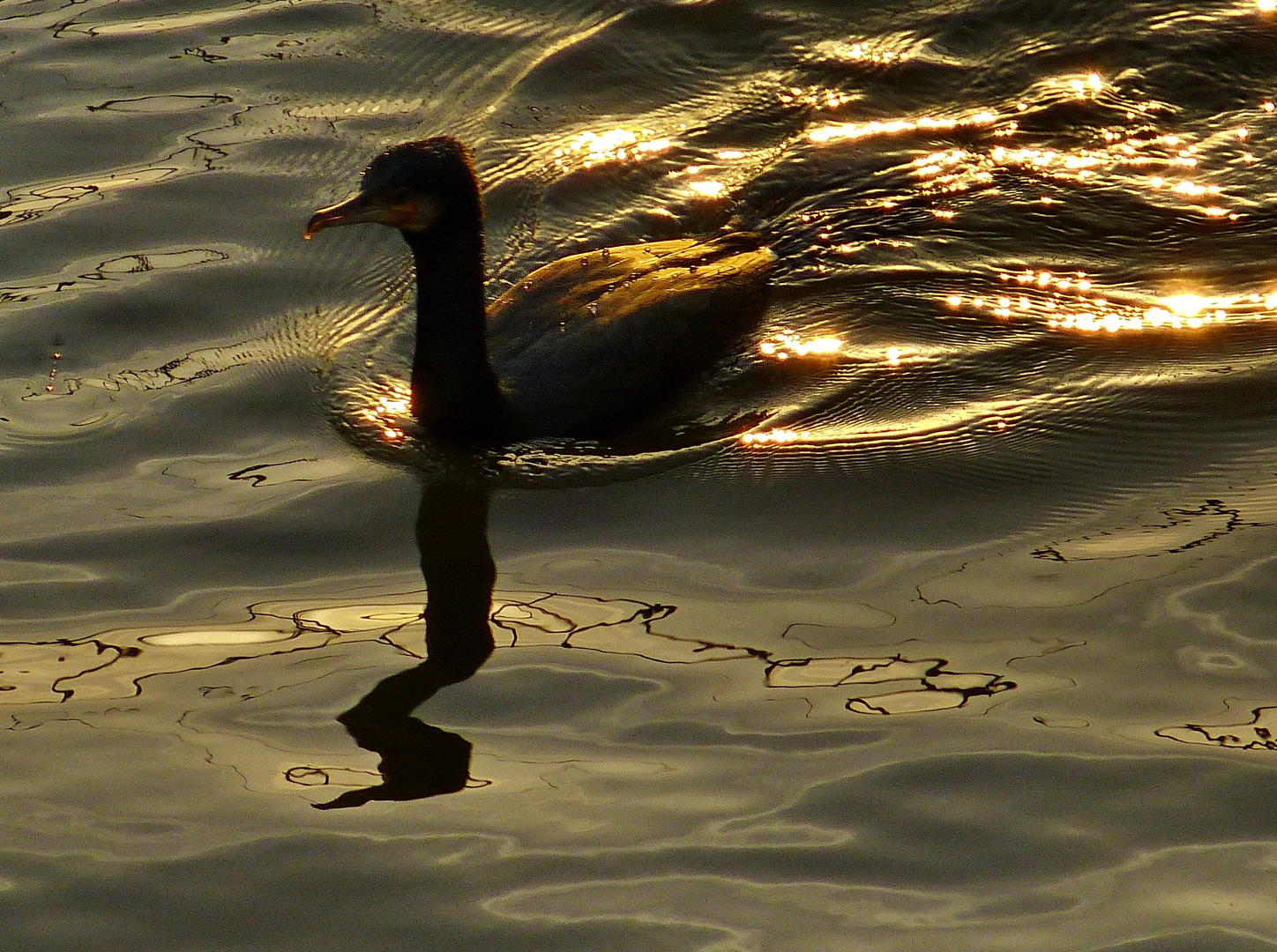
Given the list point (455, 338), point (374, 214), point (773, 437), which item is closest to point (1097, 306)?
point (773, 437)

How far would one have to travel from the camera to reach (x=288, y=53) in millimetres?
9602

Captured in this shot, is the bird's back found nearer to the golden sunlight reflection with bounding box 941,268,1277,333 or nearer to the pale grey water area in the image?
the pale grey water area

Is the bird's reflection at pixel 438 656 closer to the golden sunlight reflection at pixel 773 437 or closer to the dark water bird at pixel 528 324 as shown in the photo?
the dark water bird at pixel 528 324

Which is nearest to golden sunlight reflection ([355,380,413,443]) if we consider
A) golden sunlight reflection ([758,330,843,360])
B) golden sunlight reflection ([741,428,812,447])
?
golden sunlight reflection ([741,428,812,447])

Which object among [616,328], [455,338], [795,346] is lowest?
[795,346]

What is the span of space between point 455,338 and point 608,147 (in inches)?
112

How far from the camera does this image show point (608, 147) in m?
8.81

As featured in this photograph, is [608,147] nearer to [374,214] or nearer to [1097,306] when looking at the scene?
[1097,306]

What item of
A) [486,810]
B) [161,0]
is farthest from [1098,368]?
[161,0]

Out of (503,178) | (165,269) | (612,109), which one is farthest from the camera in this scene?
(612,109)

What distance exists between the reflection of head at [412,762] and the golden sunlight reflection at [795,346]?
2.85 m

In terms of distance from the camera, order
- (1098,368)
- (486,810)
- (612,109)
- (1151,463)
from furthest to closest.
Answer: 1. (612,109)
2. (1098,368)
3. (1151,463)
4. (486,810)

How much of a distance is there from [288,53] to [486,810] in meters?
6.34

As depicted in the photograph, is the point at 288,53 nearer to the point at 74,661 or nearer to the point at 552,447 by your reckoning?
the point at 552,447
